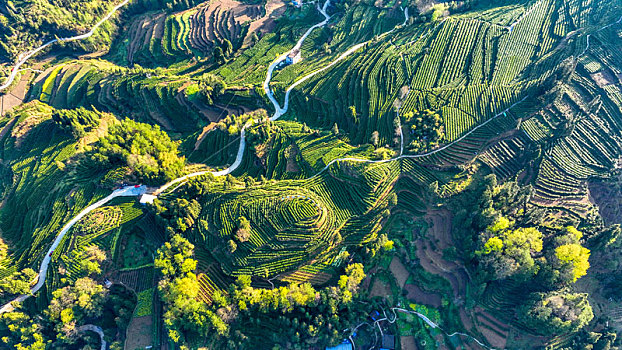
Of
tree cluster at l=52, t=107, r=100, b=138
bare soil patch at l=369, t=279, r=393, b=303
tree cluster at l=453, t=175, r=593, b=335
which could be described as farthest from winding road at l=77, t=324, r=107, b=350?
tree cluster at l=453, t=175, r=593, b=335

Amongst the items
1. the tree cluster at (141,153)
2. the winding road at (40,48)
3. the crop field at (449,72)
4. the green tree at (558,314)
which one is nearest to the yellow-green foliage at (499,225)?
the green tree at (558,314)

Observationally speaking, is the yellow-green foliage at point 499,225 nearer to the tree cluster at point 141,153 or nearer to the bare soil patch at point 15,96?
the tree cluster at point 141,153

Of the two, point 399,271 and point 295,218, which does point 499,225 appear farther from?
point 295,218

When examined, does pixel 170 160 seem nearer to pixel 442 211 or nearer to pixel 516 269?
pixel 442 211

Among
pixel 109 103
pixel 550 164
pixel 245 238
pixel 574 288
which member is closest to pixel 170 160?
pixel 245 238

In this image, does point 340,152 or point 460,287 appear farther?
point 340,152

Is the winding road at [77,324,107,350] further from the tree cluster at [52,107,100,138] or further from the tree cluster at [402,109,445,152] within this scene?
the tree cluster at [402,109,445,152]

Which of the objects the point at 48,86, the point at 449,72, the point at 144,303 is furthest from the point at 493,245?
the point at 48,86

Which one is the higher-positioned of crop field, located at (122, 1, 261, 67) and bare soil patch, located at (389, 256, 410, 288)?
crop field, located at (122, 1, 261, 67)
